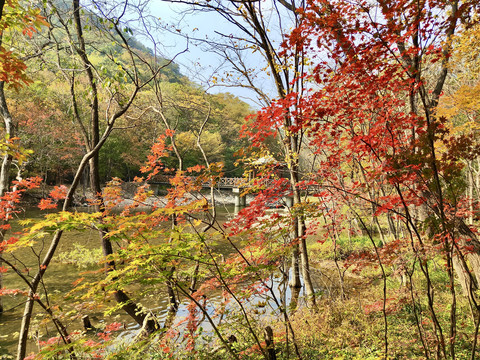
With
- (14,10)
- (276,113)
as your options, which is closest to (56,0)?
(14,10)

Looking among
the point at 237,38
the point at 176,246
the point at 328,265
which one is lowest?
the point at 328,265

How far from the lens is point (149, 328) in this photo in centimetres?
464

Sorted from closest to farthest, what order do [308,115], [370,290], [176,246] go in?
[176,246]
[308,115]
[370,290]

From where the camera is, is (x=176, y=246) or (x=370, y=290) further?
(x=370, y=290)

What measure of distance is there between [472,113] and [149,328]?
10651mm

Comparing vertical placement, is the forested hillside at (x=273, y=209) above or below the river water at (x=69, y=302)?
above

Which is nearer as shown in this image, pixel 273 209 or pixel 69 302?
pixel 273 209

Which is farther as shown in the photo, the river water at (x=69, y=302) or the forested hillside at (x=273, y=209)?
the river water at (x=69, y=302)

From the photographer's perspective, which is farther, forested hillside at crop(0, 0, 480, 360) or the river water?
the river water

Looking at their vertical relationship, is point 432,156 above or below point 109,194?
above

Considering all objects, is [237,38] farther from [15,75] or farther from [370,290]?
[370,290]

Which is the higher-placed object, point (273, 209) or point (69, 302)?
point (273, 209)

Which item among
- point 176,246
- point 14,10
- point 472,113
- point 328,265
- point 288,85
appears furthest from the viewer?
point 328,265

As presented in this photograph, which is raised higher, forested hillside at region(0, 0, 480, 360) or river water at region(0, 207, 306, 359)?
forested hillside at region(0, 0, 480, 360)
